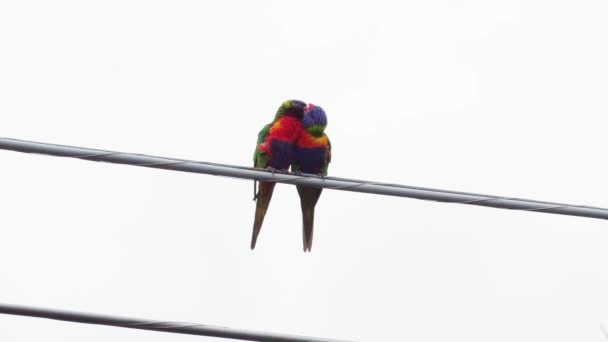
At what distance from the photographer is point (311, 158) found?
7988 millimetres

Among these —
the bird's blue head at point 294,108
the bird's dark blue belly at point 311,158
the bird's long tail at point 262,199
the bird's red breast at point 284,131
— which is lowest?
the bird's long tail at point 262,199

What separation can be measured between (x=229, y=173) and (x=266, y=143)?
3.21 metres

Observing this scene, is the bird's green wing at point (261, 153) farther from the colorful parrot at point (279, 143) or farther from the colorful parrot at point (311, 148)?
the colorful parrot at point (311, 148)

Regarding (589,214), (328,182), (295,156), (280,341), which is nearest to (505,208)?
(589,214)

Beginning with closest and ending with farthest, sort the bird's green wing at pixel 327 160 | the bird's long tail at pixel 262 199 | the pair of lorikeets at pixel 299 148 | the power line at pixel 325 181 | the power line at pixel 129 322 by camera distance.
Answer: the power line at pixel 129 322 → the power line at pixel 325 181 → the bird's long tail at pixel 262 199 → the pair of lorikeets at pixel 299 148 → the bird's green wing at pixel 327 160

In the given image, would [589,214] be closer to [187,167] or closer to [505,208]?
[505,208]

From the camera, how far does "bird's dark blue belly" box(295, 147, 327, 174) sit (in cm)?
796

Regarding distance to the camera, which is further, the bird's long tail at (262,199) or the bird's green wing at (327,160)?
the bird's green wing at (327,160)

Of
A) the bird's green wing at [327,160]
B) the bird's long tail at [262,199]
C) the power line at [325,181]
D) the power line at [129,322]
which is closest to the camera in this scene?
the power line at [129,322]

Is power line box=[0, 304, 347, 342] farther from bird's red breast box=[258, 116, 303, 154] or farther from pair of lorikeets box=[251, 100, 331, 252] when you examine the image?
bird's red breast box=[258, 116, 303, 154]

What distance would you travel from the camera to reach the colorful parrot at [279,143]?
7928 millimetres

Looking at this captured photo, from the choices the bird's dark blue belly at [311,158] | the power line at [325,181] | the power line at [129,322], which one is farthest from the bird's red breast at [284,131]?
the power line at [129,322]

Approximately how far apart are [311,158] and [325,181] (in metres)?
3.17

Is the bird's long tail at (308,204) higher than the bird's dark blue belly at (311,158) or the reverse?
the reverse
